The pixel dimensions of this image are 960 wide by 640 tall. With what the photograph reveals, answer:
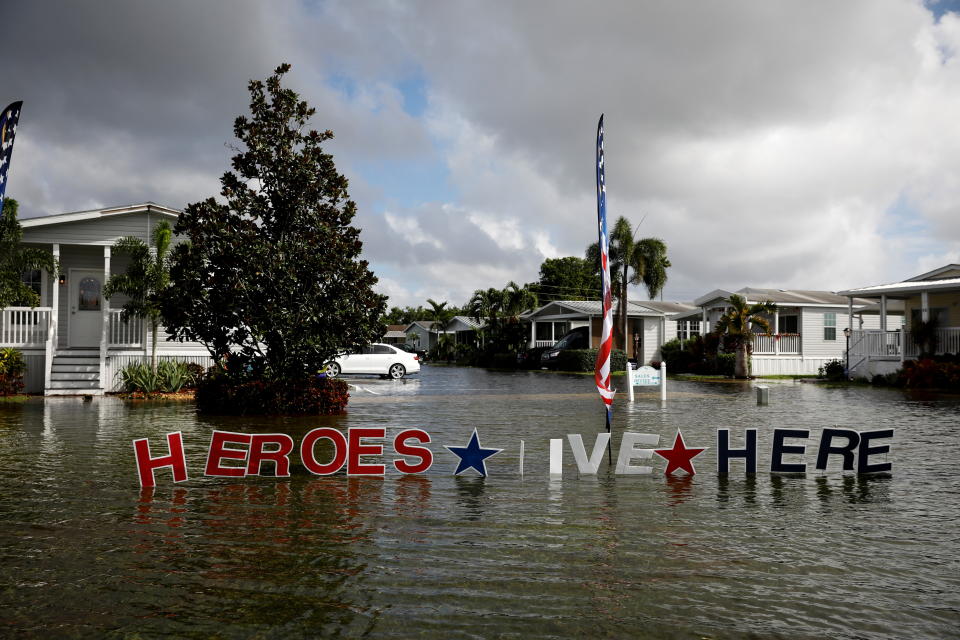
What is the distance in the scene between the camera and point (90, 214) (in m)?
21.5

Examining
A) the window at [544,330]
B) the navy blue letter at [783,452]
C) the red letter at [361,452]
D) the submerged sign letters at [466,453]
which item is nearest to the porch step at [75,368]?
the submerged sign letters at [466,453]

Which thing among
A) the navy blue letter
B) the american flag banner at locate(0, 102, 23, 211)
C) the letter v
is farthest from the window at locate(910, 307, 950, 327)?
the american flag banner at locate(0, 102, 23, 211)

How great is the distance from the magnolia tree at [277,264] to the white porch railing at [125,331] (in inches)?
261

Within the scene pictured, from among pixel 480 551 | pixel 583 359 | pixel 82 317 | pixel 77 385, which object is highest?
pixel 82 317

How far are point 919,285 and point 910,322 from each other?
8.41 ft

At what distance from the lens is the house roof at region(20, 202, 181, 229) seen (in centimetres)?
2095

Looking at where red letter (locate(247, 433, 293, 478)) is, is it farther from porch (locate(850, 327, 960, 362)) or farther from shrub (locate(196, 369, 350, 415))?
porch (locate(850, 327, 960, 362))

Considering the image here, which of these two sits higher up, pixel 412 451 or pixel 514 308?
pixel 514 308

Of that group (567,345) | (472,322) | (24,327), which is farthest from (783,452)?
(472,322)

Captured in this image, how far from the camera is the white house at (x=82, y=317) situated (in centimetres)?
2105

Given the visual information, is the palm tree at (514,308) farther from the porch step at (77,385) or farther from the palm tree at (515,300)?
the porch step at (77,385)

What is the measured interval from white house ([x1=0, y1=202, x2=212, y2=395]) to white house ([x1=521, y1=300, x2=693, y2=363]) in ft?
94.8

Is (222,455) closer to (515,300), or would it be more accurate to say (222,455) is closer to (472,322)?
(515,300)

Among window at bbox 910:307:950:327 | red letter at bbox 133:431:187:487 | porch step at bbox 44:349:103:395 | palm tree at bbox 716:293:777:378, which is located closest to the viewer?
red letter at bbox 133:431:187:487
